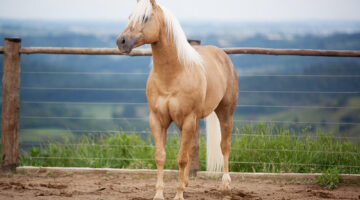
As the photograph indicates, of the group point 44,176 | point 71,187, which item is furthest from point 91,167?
point 71,187

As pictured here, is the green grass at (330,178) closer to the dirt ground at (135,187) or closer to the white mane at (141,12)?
the dirt ground at (135,187)

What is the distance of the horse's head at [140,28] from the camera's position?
10.2 ft

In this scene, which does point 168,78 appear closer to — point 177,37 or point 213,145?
point 177,37

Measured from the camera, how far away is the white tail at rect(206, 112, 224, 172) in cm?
477

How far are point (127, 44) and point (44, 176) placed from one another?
2.77 metres

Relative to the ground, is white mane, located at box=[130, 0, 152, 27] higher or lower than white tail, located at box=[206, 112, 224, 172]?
higher

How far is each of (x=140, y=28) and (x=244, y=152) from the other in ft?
8.95

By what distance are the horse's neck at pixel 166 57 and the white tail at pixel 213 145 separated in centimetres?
150

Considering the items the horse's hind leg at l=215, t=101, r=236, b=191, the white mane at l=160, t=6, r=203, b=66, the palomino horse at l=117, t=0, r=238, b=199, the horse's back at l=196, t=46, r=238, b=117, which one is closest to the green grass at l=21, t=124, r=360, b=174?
the horse's hind leg at l=215, t=101, r=236, b=191

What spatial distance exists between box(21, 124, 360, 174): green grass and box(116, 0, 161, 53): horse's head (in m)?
2.41

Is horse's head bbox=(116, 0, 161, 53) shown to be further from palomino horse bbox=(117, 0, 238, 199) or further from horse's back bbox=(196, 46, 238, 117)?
horse's back bbox=(196, 46, 238, 117)

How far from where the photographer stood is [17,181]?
4.61 metres

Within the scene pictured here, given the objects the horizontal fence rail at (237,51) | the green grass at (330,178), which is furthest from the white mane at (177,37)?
the green grass at (330,178)

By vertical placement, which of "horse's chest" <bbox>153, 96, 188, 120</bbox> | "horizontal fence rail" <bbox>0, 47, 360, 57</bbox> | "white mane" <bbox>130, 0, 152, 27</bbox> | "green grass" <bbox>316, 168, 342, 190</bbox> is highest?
"horizontal fence rail" <bbox>0, 47, 360, 57</bbox>
